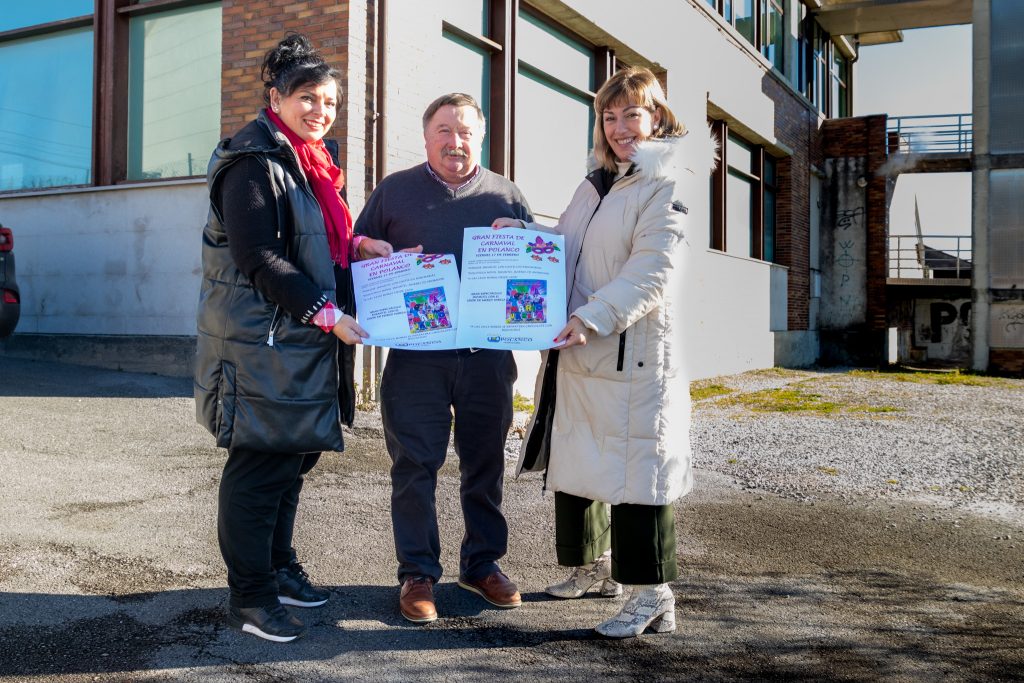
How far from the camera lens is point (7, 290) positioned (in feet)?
26.7

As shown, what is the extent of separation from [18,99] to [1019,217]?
63.9 feet

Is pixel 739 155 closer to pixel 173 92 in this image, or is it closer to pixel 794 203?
pixel 794 203

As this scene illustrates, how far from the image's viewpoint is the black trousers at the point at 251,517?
3.14 meters

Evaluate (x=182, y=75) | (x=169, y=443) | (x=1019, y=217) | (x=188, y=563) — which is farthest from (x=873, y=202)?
(x=188, y=563)

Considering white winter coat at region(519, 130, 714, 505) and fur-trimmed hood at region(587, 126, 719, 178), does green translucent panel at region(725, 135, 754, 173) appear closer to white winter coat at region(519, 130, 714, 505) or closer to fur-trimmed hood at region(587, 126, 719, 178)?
fur-trimmed hood at region(587, 126, 719, 178)

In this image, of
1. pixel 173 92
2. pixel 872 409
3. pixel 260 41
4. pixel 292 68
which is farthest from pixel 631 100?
pixel 872 409


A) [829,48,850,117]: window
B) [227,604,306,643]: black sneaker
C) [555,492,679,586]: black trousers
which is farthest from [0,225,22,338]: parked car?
[829,48,850,117]: window

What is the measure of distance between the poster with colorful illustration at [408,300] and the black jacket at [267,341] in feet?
0.83

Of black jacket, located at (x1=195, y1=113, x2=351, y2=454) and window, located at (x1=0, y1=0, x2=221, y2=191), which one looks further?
window, located at (x1=0, y1=0, x2=221, y2=191)

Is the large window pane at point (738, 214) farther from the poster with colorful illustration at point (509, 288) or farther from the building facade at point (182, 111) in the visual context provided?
the poster with colorful illustration at point (509, 288)

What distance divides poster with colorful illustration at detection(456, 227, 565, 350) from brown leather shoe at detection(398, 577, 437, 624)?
0.97m

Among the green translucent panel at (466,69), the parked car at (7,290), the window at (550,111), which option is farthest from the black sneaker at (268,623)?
the window at (550,111)

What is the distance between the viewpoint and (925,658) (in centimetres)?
314

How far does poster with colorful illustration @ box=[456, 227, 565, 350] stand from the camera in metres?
3.45
